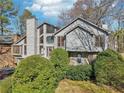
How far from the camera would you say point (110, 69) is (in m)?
17.0

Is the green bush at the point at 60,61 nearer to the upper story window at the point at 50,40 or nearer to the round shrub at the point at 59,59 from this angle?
the round shrub at the point at 59,59

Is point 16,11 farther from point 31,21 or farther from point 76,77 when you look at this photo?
point 76,77

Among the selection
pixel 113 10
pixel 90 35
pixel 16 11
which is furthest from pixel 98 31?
pixel 16 11

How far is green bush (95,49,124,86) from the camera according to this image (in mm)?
16984

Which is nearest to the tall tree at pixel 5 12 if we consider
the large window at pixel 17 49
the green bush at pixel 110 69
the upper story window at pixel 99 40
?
the large window at pixel 17 49

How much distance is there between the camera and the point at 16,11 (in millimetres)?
57469

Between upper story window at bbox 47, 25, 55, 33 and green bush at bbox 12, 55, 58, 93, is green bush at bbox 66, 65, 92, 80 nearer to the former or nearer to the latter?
green bush at bbox 12, 55, 58, 93

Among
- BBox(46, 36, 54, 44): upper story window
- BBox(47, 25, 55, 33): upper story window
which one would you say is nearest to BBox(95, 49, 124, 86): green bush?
BBox(46, 36, 54, 44): upper story window

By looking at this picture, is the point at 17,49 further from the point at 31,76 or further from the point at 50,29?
the point at 31,76

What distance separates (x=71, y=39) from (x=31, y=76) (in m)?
29.9

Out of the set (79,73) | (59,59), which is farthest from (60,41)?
(59,59)

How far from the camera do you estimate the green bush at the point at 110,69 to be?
669 inches

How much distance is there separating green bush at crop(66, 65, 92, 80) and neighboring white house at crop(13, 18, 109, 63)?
16489mm

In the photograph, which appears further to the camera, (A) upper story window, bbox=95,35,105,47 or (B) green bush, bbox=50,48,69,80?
(A) upper story window, bbox=95,35,105,47
